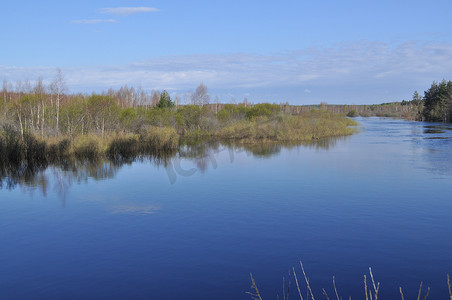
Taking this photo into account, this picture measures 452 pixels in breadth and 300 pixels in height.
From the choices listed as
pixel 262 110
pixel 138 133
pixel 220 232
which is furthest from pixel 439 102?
pixel 220 232

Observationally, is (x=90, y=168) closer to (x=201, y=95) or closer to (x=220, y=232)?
(x=220, y=232)

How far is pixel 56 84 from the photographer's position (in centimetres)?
2859

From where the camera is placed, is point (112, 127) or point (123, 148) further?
point (112, 127)

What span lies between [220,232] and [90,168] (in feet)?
40.4

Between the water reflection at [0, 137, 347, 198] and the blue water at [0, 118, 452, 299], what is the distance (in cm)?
19

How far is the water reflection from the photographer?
55.0 ft

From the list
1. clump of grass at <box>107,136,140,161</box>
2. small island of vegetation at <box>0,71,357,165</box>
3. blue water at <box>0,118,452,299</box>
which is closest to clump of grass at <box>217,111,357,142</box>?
small island of vegetation at <box>0,71,357,165</box>

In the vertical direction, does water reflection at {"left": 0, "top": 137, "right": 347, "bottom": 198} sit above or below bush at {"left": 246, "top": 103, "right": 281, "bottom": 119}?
below

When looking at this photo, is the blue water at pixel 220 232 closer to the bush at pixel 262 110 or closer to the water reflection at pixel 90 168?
the water reflection at pixel 90 168

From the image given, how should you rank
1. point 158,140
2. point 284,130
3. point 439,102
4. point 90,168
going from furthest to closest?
1. point 439,102
2. point 284,130
3. point 158,140
4. point 90,168

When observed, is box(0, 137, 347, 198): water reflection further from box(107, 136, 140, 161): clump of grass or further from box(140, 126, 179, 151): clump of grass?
box(140, 126, 179, 151): clump of grass

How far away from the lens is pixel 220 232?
10406 millimetres

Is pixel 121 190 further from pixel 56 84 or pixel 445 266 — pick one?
pixel 56 84

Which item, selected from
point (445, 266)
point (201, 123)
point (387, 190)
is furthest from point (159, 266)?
point (201, 123)
